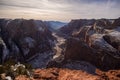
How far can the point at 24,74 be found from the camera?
30859mm

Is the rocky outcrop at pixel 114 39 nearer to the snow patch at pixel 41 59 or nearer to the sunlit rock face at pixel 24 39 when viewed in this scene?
the snow patch at pixel 41 59

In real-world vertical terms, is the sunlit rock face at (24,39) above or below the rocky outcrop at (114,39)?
below

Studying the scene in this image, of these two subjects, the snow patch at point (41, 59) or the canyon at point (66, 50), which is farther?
the snow patch at point (41, 59)

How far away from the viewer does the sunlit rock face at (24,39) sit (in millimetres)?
97438

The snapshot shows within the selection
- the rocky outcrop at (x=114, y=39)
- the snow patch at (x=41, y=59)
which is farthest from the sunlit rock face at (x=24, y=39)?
the rocky outcrop at (x=114, y=39)

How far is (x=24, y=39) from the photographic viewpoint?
106625 millimetres

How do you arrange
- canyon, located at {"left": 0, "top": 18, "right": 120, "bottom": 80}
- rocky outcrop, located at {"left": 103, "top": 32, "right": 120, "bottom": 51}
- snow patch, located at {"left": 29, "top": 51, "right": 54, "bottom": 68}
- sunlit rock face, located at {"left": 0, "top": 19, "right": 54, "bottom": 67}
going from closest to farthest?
canyon, located at {"left": 0, "top": 18, "right": 120, "bottom": 80} → rocky outcrop, located at {"left": 103, "top": 32, "right": 120, "bottom": 51} → snow patch, located at {"left": 29, "top": 51, "right": 54, "bottom": 68} → sunlit rock face, located at {"left": 0, "top": 19, "right": 54, "bottom": 67}

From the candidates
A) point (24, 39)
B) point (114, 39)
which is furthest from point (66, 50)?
point (24, 39)

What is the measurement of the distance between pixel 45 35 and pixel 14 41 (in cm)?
2167

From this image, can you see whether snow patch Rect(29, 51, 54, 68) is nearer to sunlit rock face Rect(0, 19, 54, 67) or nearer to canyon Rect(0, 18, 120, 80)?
canyon Rect(0, 18, 120, 80)

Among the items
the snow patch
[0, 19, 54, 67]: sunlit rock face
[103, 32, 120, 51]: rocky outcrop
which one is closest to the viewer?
[103, 32, 120, 51]: rocky outcrop

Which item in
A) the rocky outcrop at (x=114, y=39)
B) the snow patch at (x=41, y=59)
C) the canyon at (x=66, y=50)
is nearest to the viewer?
the canyon at (x=66, y=50)

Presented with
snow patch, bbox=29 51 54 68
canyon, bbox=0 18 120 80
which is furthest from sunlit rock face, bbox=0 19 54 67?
snow patch, bbox=29 51 54 68

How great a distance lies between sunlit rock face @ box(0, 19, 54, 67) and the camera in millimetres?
97438
